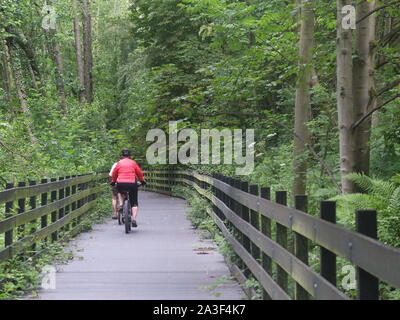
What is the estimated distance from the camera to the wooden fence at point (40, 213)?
26.0 feet

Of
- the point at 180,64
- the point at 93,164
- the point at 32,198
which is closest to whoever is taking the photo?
the point at 32,198

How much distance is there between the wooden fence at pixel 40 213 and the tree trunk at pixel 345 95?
3.98m

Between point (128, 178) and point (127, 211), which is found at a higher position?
point (128, 178)

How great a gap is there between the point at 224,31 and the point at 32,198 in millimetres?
3986

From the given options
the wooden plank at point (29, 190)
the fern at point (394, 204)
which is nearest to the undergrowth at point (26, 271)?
the wooden plank at point (29, 190)

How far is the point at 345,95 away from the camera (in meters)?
7.77

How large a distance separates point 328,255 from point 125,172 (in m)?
12.1

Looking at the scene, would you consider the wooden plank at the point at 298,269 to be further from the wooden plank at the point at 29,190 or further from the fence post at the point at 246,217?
the wooden plank at the point at 29,190

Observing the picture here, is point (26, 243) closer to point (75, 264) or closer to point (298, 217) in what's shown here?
point (75, 264)

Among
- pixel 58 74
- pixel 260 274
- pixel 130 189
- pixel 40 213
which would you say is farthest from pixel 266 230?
pixel 58 74

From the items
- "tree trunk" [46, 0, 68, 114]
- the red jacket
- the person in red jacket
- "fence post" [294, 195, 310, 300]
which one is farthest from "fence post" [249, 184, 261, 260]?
"tree trunk" [46, 0, 68, 114]

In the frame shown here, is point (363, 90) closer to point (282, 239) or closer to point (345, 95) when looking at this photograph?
point (345, 95)

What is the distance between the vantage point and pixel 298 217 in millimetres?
4805
